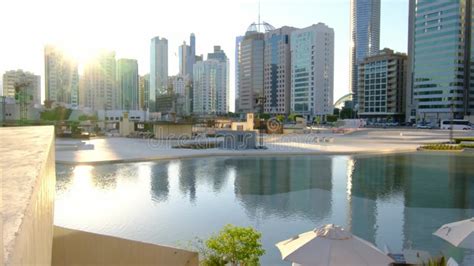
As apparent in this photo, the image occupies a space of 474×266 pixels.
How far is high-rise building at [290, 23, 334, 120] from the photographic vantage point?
142m

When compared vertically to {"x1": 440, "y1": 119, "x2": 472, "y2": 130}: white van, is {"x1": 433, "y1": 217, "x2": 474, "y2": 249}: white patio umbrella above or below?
below

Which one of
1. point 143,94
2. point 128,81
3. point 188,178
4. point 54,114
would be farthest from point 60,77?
point 188,178

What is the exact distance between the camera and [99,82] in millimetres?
129500

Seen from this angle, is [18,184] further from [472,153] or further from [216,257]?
[472,153]

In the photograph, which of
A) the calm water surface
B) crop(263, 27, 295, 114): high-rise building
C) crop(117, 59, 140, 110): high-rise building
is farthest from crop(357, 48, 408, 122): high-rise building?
the calm water surface

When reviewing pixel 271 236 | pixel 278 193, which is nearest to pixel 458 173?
pixel 278 193

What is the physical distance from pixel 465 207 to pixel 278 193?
6920 mm

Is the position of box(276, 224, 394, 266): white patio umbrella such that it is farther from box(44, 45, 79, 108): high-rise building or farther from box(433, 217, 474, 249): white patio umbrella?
box(44, 45, 79, 108): high-rise building

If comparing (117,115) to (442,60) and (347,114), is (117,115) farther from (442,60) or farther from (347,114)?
(442,60)

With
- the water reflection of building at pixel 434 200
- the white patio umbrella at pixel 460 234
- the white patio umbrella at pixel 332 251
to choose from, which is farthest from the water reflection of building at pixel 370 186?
the white patio umbrella at pixel 332 251

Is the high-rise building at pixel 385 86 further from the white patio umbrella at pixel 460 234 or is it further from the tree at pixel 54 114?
the white patio umbrella at pixel 460 234

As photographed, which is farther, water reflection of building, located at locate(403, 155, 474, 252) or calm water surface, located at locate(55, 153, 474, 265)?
calm water surface, located at locate(55, 153, 474, 265)

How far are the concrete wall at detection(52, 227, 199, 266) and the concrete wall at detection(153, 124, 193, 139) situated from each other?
3877cm

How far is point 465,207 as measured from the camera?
550 inches
